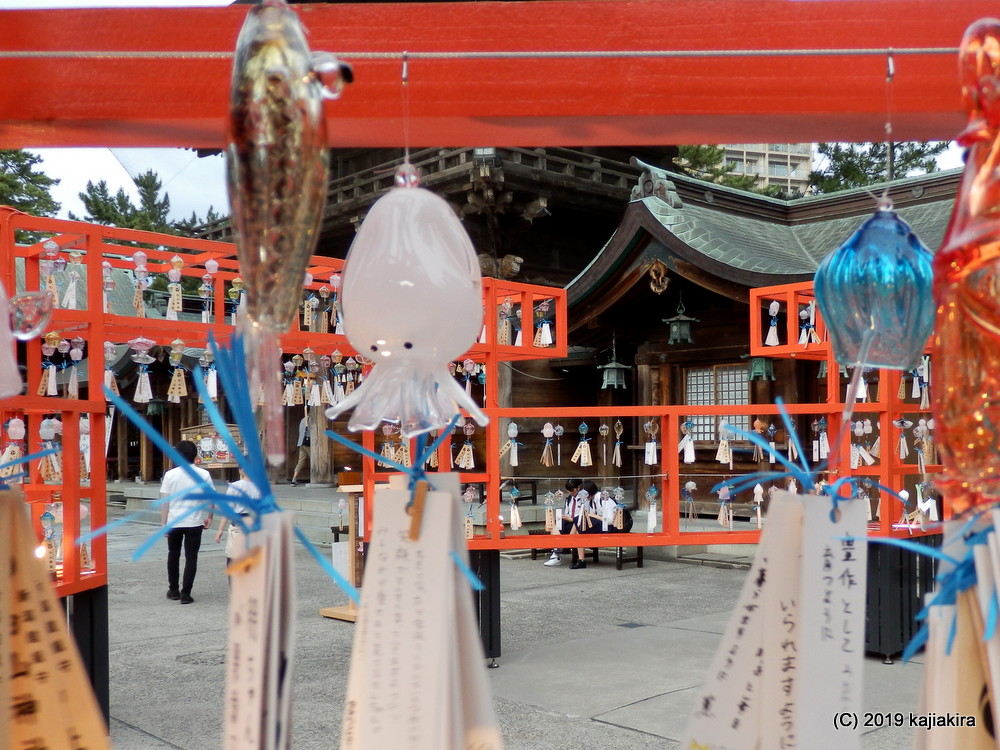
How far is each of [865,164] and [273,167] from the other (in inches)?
647

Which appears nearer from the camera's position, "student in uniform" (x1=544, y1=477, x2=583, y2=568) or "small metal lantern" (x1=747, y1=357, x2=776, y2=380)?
"student in uniform" (x1=544, y1=477, x2=583, y2=568)

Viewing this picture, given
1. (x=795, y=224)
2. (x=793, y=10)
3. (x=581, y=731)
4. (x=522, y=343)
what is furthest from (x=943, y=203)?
(x=793, y=10)

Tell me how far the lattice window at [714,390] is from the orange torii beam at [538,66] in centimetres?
809

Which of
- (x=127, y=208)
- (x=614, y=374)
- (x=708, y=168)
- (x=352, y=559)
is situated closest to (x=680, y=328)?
(x=614, y=374)

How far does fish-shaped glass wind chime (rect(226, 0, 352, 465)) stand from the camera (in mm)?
975

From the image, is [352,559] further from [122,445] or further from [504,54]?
[122,445]

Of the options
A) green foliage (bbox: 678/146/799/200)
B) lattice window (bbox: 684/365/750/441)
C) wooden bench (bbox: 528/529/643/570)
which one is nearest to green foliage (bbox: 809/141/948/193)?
green foliage (bbox: 678/146/799/200)

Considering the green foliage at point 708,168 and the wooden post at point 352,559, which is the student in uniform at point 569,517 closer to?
the wooden post at point 352,559

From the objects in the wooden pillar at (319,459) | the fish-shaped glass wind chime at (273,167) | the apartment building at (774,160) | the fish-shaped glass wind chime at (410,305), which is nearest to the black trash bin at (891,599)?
the fish-shaped glass wind chime at (410,305)

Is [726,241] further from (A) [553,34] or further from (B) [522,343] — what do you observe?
(A) [553,34]

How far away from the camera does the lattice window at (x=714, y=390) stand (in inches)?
386

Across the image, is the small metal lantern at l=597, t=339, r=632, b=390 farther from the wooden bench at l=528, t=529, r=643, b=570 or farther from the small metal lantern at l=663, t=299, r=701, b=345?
the wooden bench at l=528, t=529, r=643, b=570

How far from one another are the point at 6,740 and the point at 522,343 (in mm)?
4671

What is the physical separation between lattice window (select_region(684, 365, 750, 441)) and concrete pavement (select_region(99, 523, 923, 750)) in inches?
75.4
